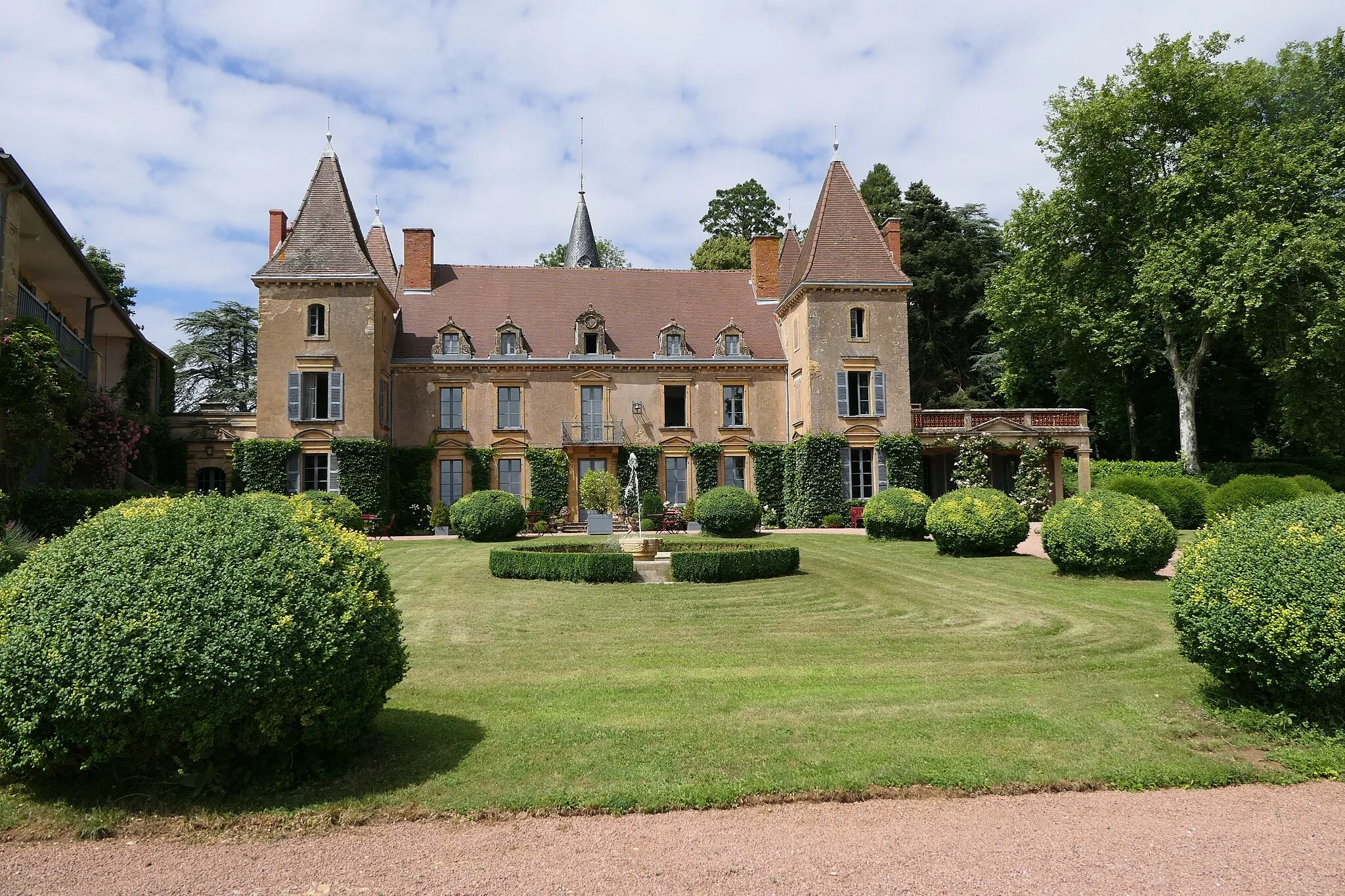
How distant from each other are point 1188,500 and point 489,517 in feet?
65.4

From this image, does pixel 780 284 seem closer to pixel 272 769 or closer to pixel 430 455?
pixel 430 455

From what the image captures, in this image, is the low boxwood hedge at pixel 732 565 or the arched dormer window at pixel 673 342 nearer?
the low boxwood hedge at pixel 732 565

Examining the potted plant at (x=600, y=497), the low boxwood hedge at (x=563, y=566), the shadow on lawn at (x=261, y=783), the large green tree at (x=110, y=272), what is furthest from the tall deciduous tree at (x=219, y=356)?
the shadow on lawn at (x=261, y=783)

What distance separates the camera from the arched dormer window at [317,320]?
27.4 meters

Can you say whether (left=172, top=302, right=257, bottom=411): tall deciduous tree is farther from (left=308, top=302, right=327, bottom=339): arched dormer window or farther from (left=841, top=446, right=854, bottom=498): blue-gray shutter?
(left=841, top=446, right=854, bottom=498): blue-gray shutter

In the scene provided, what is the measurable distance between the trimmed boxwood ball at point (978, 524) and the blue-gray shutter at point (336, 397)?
18996mm

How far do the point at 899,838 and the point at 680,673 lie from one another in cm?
385

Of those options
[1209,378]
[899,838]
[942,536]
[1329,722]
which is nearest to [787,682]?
[899,838]

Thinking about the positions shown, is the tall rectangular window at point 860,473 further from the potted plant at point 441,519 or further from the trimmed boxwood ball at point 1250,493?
the potted plant at point 441,519

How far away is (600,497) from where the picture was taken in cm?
2627

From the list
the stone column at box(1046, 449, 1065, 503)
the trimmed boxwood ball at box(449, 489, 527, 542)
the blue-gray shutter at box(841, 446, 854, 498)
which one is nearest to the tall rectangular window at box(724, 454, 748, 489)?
the blue-gray shutter at box(841, 446, 854, 498)

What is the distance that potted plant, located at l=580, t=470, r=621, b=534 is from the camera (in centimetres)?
2580

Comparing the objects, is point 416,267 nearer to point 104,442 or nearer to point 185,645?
point 104,442

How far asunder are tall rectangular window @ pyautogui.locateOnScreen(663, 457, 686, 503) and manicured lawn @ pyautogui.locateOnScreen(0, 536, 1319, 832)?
17267 millimetres
